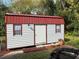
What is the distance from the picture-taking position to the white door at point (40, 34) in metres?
21.2

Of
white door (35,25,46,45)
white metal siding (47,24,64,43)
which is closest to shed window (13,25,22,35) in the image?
white door (35,25,46,45)

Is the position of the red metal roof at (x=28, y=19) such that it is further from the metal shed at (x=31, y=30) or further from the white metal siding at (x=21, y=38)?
the white metal siding at (x=21, y=38)

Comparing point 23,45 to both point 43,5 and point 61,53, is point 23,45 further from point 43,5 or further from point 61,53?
point 43,5

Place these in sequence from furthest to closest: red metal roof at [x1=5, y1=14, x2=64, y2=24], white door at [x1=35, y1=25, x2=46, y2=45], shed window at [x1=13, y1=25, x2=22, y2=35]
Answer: white door at [x1=35, y1=25, x2=46, y2=45], shed window at [x1=13, y1=25, x2=22, y2=35], red metal roof at [x1=5, y1=14, x2=64, y2=24]

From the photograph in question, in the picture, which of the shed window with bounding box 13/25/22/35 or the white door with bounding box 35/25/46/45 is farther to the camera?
the white door with bounding box 35/25/46/45

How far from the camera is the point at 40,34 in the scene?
21.5 metres

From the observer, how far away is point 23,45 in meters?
19.9

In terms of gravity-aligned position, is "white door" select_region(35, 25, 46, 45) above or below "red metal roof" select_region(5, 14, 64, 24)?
below

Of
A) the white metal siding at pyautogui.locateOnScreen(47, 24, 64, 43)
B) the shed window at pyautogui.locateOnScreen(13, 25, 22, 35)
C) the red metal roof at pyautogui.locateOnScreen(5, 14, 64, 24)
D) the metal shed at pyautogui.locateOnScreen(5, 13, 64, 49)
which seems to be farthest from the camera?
the white metal siding at pyautogui.locateOnScreen(47, 24, 64, 43)

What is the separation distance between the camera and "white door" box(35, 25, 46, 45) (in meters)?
21.2

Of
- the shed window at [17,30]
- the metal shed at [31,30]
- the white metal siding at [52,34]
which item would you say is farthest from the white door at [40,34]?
the shed window at [17,30]

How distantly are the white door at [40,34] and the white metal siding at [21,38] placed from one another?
0.65 m

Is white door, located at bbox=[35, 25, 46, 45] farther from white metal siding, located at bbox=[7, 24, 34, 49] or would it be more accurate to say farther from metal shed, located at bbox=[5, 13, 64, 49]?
white metal siding, located at bbox=[7, 24, 34, 49]

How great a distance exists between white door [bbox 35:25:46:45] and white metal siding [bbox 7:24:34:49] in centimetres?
65
